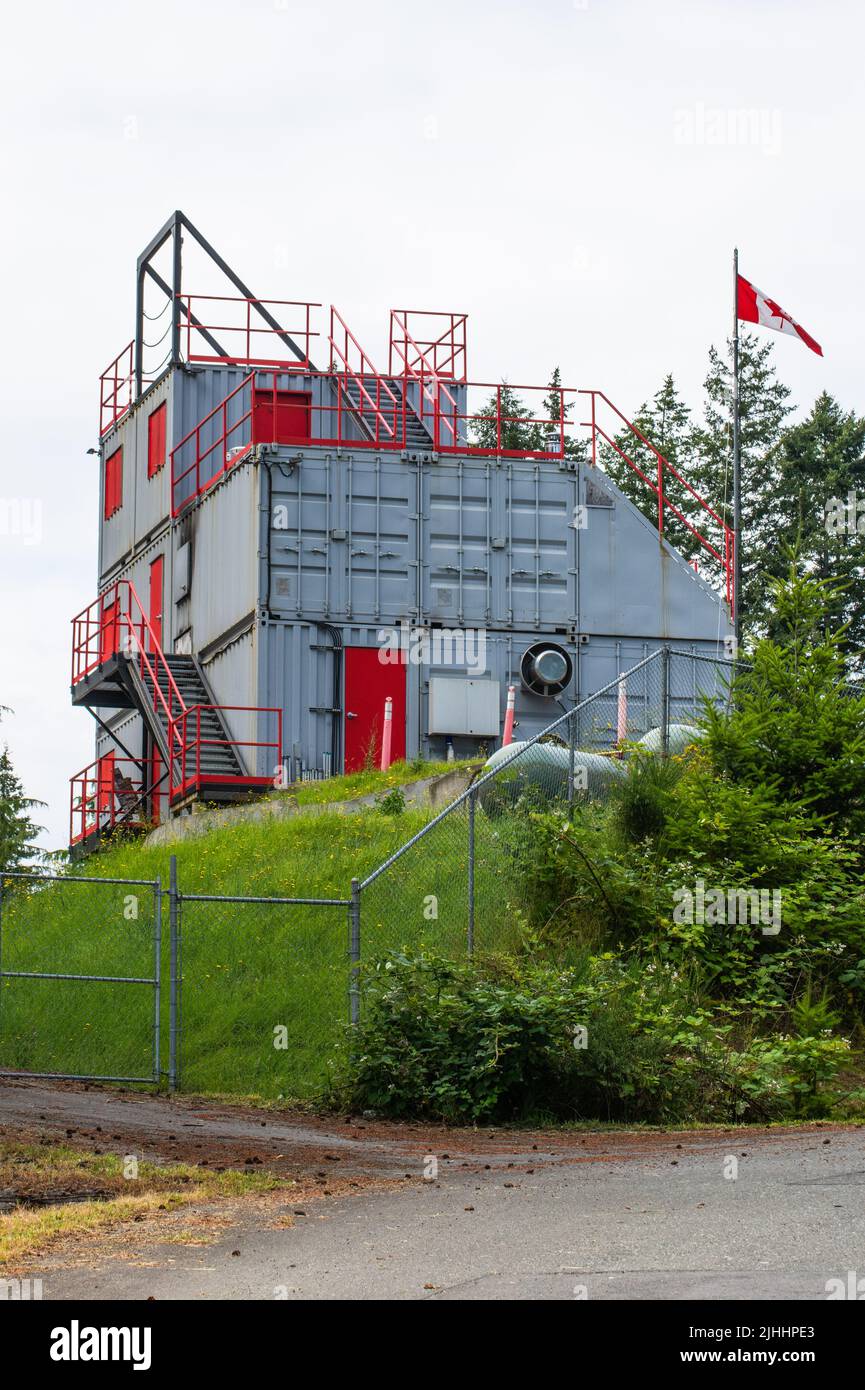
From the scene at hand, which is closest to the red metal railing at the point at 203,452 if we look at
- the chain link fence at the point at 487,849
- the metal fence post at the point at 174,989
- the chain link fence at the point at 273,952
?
the chain link fence at the point at 273,952

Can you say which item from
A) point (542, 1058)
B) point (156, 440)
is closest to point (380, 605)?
point (156, 440)

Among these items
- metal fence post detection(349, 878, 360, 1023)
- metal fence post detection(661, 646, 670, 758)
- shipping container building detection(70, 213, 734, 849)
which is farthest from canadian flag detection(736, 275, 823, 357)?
metal fence post detection(349, 878, 360, 1023)

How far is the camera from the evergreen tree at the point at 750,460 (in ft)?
183

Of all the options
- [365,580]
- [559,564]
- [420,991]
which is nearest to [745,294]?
[559,564]

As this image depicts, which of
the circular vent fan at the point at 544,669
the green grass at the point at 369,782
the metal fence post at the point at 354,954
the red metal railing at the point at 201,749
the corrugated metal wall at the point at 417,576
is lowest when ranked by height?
the metal fence post at the point at 354,954

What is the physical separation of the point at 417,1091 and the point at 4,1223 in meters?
5.88

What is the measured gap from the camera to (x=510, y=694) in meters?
29.7

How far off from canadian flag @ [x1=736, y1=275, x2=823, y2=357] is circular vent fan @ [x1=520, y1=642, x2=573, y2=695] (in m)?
7.08

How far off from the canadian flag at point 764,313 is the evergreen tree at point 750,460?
1780cm

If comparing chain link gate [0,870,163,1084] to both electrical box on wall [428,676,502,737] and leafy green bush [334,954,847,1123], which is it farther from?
electrical box on wall [428,676,502,737]

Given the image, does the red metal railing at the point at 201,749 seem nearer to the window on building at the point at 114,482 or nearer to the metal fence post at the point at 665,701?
the metal fence post at the point at 665,701

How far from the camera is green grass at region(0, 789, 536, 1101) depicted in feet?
60.3

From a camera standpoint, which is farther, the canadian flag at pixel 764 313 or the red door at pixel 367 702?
the canadian flag at pixel 764 313
